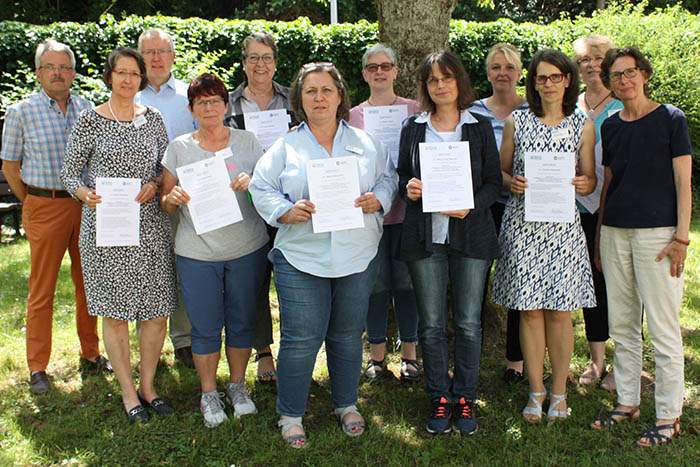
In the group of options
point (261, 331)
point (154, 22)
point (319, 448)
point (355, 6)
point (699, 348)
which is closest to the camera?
point (319, 448)

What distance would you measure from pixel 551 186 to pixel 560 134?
325 millimetres

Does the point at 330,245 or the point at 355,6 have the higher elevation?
the point at 355,6

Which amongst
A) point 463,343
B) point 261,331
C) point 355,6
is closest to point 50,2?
point 355,6

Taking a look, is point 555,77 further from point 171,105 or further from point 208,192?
point 171,105

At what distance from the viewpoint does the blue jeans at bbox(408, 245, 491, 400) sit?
362cm

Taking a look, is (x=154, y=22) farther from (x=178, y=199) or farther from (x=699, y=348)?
(x=699, y=348)

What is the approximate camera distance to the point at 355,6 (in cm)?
2125

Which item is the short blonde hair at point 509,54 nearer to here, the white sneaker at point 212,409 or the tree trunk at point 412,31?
the tree trunk at point 412,31

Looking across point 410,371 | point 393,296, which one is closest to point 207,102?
point 393,296

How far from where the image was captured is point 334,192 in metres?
3.35

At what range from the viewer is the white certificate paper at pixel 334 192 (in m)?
3.33

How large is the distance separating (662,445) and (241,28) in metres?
10.8

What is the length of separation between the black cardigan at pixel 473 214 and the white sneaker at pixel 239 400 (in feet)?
4.90

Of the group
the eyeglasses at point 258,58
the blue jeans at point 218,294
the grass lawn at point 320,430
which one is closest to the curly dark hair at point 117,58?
the eyeglasses at point 258,58
